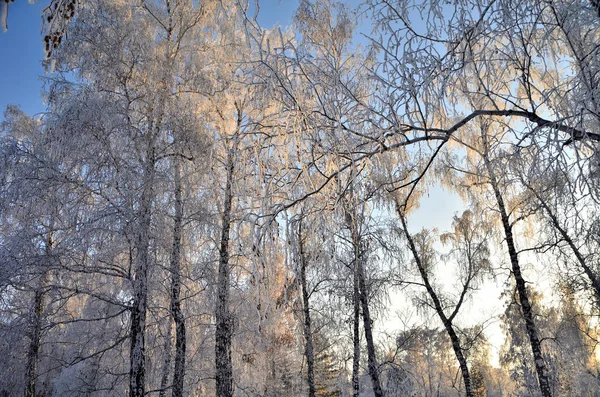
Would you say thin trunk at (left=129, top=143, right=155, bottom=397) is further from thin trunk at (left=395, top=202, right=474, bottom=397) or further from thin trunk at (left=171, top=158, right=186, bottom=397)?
thin trunk at (left=395, top=202, right=474, bottom=397)

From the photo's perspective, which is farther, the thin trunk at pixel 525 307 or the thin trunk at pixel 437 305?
the thin trunk at pixel 437 305

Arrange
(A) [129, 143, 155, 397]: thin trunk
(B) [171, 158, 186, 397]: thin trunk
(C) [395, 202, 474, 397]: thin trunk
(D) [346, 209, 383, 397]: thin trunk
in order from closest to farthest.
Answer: (A) [129, 143, 155, 397]: thin trunk < (B) [171, 158, 186, 397]: thin trunk < (D) [346, 209, 383, 397]: thin trunk < (C) [395, 202, 474, 397]: thin trunk

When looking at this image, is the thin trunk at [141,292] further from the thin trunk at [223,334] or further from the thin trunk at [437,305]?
the thin trunk at [437,305]

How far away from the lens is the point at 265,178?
8.50 feet

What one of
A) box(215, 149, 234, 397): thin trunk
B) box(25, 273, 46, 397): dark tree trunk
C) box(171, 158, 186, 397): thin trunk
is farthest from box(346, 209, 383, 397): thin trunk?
box(25, 273, 46, 397): dark tree trunk

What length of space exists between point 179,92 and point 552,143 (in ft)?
23.0

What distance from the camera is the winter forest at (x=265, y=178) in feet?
7.30

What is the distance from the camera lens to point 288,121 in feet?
7.70

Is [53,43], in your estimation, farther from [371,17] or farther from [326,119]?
[371,17]

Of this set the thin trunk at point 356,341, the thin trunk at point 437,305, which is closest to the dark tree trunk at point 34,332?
the thin trunk at point 356,341

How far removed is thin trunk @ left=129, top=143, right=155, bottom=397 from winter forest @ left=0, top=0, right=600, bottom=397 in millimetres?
36

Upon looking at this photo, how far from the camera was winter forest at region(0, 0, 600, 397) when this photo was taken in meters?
2.22

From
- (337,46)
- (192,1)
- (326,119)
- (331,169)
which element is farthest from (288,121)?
(192,1)

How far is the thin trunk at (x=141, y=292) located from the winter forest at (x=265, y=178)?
0.12 feet
